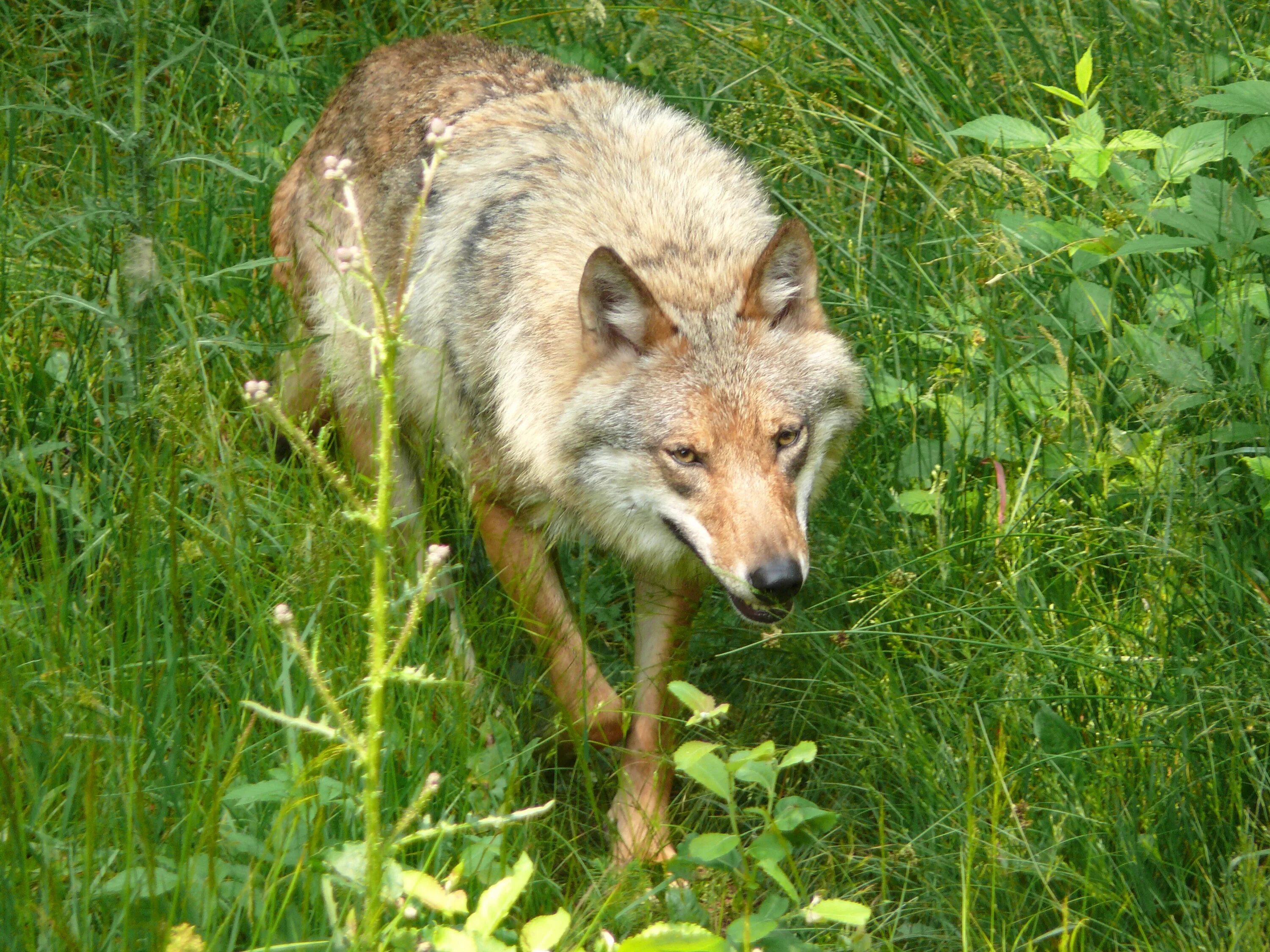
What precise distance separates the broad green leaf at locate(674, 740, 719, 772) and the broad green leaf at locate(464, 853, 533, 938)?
19.4 inches

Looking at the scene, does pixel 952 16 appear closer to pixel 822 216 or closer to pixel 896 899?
pixel 822 216

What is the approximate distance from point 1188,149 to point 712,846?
8.05 feet

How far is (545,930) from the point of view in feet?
6.24

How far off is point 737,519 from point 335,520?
1073 millimetres

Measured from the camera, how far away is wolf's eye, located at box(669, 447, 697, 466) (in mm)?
3295

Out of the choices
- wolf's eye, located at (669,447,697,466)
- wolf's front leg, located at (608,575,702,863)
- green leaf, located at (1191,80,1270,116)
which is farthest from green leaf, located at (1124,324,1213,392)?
wolf's front leg, located at (608,575,702,863)

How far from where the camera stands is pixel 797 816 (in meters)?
2.41

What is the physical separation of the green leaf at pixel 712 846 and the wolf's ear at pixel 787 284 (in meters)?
1.59

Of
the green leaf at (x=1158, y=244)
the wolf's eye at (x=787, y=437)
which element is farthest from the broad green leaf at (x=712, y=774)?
the green leaf at (x=1158, y=244)

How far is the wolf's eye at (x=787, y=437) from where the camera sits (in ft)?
11.0

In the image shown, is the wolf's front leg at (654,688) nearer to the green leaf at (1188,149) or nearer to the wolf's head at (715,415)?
the wolf's head at (715,415)

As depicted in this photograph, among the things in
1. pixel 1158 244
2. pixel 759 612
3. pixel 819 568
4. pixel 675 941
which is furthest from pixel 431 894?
pixel 1158 244

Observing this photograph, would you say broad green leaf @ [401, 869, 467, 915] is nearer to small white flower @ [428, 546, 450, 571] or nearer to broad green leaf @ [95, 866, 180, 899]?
broad green leaf @ [95, 866, 180, 899]

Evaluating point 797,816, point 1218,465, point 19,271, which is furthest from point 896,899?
point 19,271
